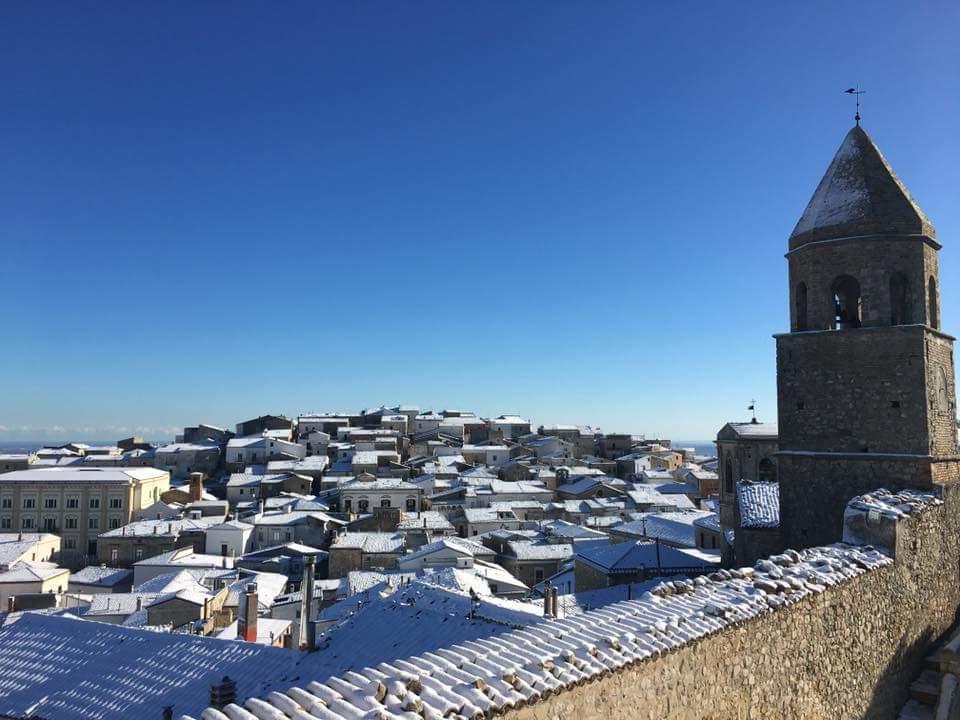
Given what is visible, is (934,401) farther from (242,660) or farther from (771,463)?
(771,463)

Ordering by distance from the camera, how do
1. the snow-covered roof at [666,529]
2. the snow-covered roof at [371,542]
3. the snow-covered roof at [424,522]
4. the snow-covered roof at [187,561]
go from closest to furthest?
the snow-covered roof at [666,529], the snow-covered roof at [187,561], the snow-covered roof at [371,542], the snow-covered roof at [424,522]

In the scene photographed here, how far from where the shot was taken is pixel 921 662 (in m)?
10.4

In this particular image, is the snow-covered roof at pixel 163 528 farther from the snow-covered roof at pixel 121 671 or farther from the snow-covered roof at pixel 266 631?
the snow-covered roof at pixel 121 671

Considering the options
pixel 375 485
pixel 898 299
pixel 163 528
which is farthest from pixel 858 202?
pixel 375 485

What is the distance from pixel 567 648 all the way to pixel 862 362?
8556mm

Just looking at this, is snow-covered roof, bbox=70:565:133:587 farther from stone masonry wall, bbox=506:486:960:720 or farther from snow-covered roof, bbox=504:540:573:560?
stone masonry wall, bbox=506:486:960:720

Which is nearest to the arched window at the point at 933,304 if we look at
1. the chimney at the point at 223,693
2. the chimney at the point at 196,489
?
the chimney at the point at 223,693

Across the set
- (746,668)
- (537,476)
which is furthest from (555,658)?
(537,476)

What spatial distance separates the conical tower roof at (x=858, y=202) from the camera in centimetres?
1175

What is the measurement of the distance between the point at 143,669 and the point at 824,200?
14.3m

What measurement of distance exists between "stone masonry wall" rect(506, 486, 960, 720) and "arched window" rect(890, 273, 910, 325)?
9.49ft

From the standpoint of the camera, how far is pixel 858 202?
39.2ft

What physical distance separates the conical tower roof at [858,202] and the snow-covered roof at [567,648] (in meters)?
5.76

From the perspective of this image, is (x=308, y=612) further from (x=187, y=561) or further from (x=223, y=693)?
(x=187, y=561)
